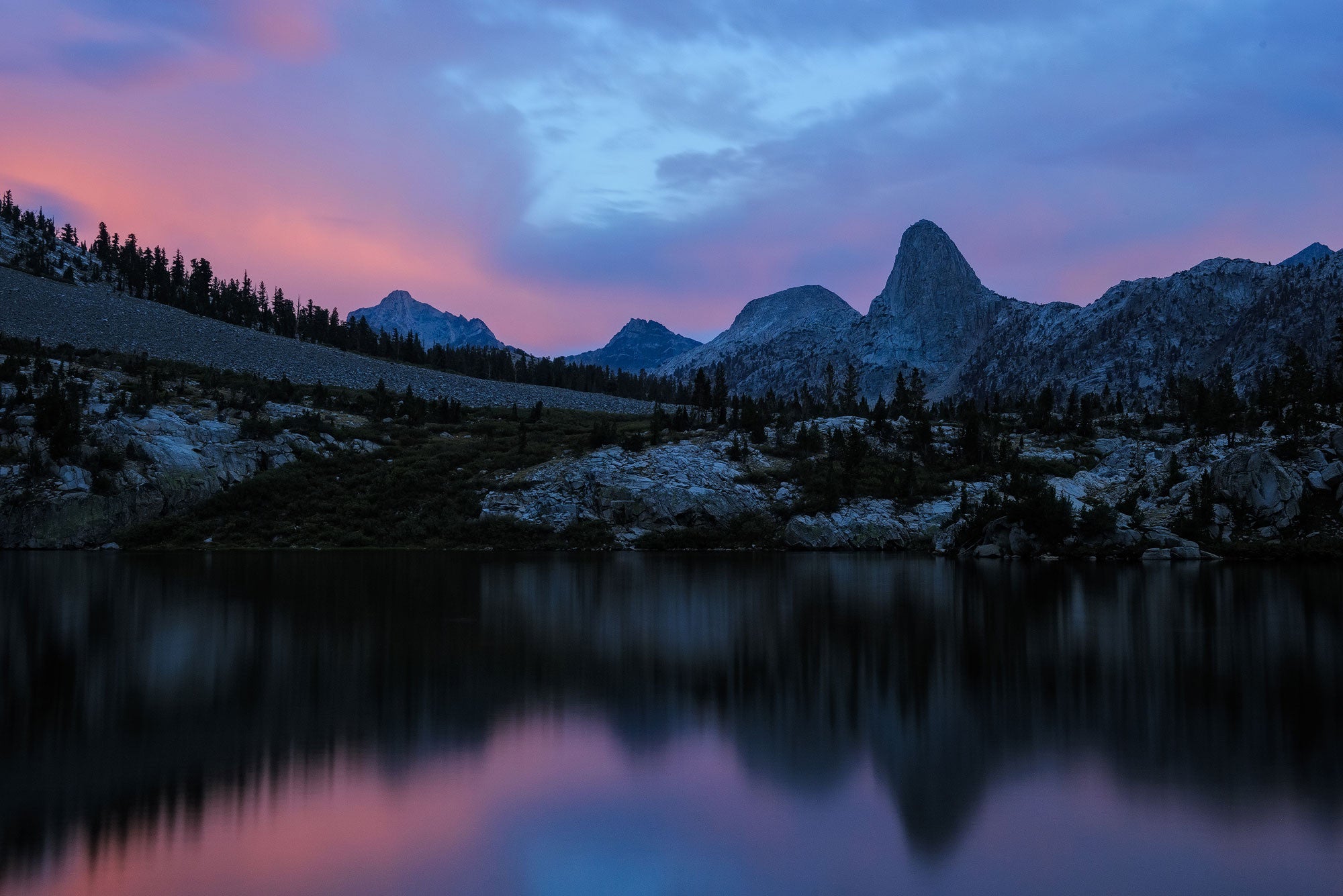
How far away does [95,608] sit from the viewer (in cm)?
3269

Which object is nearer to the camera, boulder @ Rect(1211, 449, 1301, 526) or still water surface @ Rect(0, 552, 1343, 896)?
still water surface @ Rect(0, 552, 1343, 896)

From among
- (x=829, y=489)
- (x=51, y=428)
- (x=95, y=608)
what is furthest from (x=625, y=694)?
(x=51, y=428)

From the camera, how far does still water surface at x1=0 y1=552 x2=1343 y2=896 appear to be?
10.4 metres

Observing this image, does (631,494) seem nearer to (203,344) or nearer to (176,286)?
(203,344)

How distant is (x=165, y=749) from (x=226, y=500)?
242ft

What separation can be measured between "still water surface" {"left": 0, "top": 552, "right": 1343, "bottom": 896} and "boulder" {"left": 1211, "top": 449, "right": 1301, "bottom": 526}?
156 feet

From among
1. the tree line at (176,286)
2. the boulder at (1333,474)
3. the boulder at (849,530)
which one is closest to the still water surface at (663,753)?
the boulder at (849,530)

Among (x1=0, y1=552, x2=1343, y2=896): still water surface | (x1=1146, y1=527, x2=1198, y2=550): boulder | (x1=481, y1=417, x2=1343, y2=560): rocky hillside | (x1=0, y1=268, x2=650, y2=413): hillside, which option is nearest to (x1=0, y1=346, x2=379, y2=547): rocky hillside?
(x1=481, y1=417, x2=1343, y2=560): rocky hillside

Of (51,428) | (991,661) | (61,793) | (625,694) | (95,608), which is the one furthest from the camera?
(51,428)

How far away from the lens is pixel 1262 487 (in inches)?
2827

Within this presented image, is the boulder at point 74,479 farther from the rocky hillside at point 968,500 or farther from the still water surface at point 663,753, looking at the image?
the still water surface at point 663,753

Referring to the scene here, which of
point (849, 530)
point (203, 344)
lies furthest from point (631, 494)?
point (203, 344)

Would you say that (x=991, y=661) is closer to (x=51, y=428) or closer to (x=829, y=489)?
(x=829, y=489)

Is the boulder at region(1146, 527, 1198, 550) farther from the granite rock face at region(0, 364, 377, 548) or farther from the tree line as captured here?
the tree line
